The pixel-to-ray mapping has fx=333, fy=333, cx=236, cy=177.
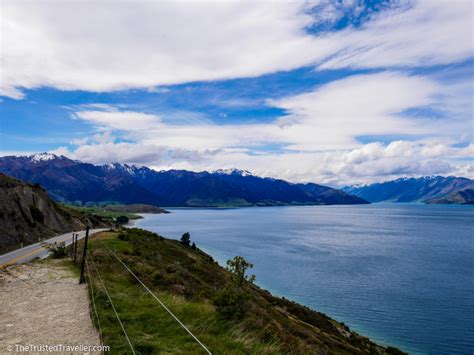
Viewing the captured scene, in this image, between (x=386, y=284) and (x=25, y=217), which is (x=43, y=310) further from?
(x=386, y=284)

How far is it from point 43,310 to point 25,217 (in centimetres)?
4444

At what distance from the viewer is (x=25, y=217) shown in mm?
52844

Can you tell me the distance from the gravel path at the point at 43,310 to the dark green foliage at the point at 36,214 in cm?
3605

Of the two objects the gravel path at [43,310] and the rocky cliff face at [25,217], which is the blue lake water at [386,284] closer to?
the gravel path at [43,310]

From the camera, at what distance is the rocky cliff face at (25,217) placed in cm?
4514

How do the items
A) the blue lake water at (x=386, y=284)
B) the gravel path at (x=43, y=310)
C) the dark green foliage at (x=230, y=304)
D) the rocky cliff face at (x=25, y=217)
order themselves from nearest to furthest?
the gravel path at (x=43, y=310), the dark green foliage at (x=230, y=304), the rocky cliff face at (x=25, y=217), the blue lake water at (x=386, y=284)

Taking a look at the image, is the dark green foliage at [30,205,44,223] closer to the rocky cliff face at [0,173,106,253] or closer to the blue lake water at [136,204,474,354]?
the rocky cliff face at [0,173,106,253]

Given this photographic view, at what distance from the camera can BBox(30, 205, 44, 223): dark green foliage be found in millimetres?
56844

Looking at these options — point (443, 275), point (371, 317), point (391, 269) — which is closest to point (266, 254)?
point (391, 269)

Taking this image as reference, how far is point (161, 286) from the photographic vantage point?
73.9ft

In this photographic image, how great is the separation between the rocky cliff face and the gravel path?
21610 millimetres

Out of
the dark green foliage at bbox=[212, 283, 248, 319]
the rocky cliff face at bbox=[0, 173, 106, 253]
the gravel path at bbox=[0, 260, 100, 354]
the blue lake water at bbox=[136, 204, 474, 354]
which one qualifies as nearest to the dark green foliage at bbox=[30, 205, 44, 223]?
the rocky cliff face at bbox=[0, 173, 106, 253]

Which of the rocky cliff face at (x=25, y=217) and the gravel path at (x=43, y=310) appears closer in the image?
the gravel path at (x=43, y=310)

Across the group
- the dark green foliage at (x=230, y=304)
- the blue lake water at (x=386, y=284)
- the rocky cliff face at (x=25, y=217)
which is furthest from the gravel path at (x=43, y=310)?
the blue lake water at (x=386, y=284)
